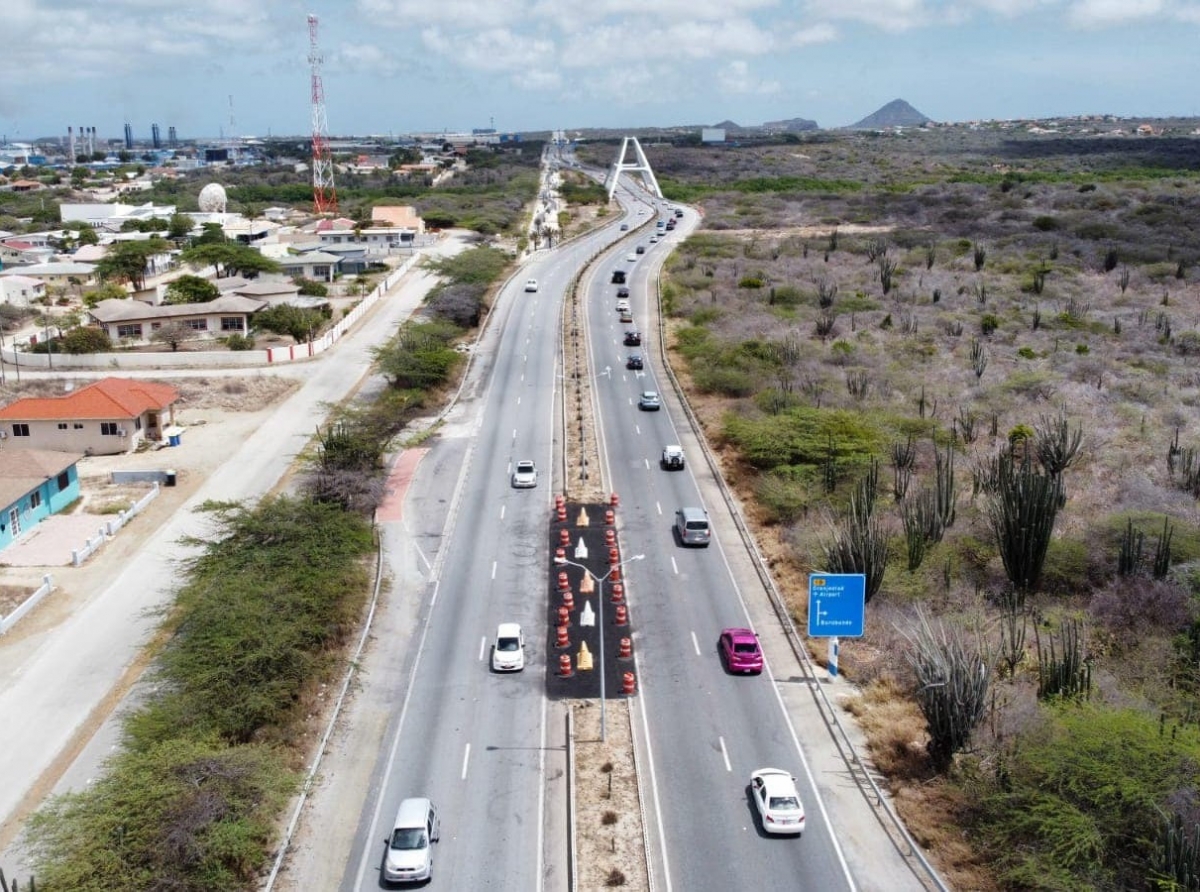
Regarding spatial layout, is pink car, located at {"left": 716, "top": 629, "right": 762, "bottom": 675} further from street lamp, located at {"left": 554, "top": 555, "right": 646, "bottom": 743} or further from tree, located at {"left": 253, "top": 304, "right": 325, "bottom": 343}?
tree, located at {"left": 253, "top": 304, "right": 325, "bottom": 343}

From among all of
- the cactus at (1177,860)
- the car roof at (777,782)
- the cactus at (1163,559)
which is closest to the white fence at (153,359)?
the cactus at (1163,559)

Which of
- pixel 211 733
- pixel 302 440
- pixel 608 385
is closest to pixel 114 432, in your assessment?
pixel 302 440

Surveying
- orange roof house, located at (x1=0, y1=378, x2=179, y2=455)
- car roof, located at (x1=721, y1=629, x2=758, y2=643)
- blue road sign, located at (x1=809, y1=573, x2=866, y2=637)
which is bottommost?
car roof, located at (x1=721, y1=629, x2=758, y2=643)

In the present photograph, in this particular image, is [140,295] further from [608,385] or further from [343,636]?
[343,636]

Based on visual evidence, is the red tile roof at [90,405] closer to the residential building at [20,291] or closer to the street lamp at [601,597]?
the street lamp at [601,597]

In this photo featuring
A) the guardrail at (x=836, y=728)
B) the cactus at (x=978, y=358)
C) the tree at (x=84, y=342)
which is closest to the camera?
the guardrail at (x=836, y=728)

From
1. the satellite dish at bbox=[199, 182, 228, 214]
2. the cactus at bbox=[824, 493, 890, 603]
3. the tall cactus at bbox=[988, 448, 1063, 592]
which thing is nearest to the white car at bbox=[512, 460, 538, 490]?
the cactus at bbox=[824, 493, 890, 603]

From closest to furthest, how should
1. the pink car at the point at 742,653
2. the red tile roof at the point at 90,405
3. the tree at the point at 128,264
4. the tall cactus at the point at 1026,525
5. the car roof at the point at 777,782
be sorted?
the car roof at the point at 777,782 → the pink car at the point at 742,653 → the tall cactus at the point at 1026,525 → the red tile roof at the point at 90,405 → the tree at the point at 128,264
